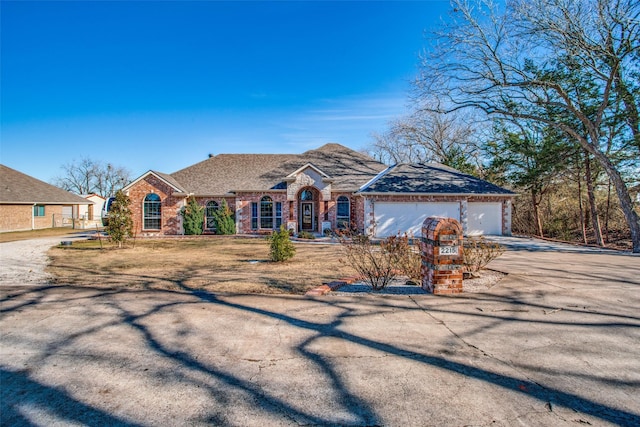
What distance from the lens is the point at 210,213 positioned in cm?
2225

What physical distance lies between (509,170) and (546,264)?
15.2 metres

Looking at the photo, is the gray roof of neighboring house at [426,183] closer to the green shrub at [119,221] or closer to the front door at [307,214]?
the front door at [307,214]

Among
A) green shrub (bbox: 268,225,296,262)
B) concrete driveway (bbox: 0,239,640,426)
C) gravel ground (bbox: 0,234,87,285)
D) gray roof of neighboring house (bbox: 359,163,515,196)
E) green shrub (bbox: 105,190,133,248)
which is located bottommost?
concrete driveway (bbox: 0,239,640,426)

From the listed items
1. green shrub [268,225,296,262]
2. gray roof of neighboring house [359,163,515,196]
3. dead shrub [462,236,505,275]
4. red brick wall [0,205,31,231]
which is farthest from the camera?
red brick wall [0,205,31,231]

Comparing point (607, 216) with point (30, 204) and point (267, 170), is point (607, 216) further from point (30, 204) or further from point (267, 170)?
point (30, 204)

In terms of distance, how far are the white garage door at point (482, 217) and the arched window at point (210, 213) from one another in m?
16.0

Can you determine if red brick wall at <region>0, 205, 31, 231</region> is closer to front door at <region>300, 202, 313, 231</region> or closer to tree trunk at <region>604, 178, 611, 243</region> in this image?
front door at <region>300, 202, 313, 231</region>

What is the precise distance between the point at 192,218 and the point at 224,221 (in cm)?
199

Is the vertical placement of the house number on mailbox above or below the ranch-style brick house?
below

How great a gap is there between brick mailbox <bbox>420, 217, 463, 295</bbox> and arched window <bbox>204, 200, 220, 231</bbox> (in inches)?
727

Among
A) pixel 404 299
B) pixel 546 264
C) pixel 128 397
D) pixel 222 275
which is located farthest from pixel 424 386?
pixel 546 264

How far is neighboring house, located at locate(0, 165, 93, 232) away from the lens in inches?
1018

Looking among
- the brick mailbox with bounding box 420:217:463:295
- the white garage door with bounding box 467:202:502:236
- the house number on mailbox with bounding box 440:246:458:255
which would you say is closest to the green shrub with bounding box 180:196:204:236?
the white garage door with bounding box 467:202:502:236

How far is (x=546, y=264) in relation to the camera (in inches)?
376
